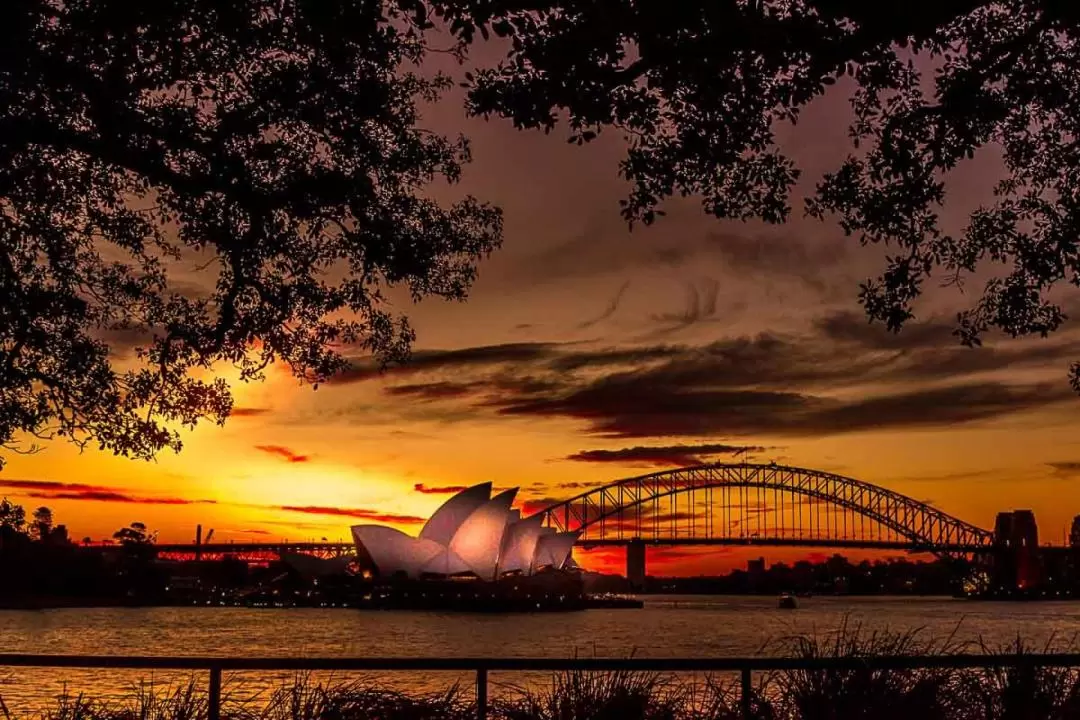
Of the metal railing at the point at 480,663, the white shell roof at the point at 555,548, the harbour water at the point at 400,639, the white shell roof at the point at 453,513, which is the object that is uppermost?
the white shell roof at the point at 453,513

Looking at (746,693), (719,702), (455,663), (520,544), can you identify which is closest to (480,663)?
(455,663)

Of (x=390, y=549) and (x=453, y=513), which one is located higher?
(x=453, y=513)

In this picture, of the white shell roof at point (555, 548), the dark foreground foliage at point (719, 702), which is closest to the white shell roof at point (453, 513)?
the white shell roof at point (555, 548)

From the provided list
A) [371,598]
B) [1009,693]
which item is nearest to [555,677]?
[1009,693]

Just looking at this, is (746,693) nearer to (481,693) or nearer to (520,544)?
(481,693)

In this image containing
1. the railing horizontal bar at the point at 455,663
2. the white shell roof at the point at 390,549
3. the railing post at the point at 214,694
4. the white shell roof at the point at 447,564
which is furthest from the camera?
the white shell roof at the point at 390,549

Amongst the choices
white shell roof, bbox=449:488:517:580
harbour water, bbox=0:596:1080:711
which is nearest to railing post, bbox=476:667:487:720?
harbour water, bbox=0:596:1080:711

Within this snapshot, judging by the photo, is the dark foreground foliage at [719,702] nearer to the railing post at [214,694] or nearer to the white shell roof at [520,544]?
the railing post at [214,694]

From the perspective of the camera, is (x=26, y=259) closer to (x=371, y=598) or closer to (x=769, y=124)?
(x=769, y=124)

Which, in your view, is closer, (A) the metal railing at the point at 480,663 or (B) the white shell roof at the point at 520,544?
(A) the metal railing at the point at 480,663
